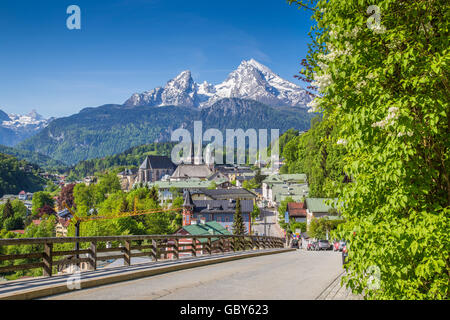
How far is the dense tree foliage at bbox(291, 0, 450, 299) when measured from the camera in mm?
6020

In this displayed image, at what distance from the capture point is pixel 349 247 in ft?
23.2

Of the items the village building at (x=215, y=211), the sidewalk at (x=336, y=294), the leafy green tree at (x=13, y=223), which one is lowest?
the leafy green tree at (x=13, y=223)

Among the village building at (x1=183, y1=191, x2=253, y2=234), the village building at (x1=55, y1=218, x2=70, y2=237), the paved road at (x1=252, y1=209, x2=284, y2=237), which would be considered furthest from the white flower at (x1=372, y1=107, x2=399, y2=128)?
the village building at (x1=55, y1=218, x2=70, y2=237)

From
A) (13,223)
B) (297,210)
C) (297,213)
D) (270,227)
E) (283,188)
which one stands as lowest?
(13,223)

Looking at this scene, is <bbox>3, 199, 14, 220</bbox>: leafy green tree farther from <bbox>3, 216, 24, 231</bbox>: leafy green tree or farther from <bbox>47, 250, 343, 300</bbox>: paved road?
<bbox>47, 250, 343, 300</bbox>: paved road

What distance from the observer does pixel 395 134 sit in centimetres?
609

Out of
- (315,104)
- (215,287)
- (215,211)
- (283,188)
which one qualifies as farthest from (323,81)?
(283,188)

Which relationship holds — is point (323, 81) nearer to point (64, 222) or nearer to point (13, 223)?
point (64, 222)

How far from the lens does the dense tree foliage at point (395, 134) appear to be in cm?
602

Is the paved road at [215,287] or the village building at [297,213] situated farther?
the village building at [297,213]

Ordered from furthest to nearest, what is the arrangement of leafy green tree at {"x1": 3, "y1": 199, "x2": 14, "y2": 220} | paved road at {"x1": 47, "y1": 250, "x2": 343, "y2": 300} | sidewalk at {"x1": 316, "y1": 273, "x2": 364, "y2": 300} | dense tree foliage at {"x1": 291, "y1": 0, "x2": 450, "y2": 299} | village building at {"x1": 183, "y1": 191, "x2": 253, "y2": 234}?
leafy green tree at {"x1": 3, "y1": 199, "x2": 14, "y2": 220}
village building at {"x1": 183, "y1": 191, "x2": 253, "y2": 234}
sidewalk at {"x1": 316, "y1": 273, "x2": 364, "y2": 300}
paved road at {"x1": 47, "y1": 250, "x2": 343, "y2": 300}
dense tree foliage at {"x1": 291, "y1": 0, "x2": 450, "y2": 299}

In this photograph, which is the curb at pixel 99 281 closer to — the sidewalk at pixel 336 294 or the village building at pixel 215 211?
the sidewalk at pixel 336 294

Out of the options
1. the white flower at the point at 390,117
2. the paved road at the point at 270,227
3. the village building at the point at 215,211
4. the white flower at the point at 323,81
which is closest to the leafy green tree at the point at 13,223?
the village building at the point at 215,211
